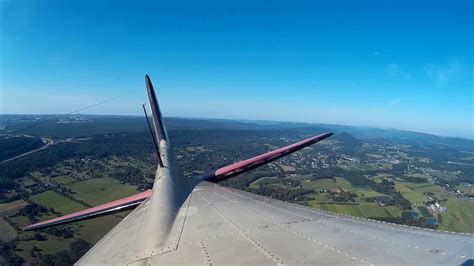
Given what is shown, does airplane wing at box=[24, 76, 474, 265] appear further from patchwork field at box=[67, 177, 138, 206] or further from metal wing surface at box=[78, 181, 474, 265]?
patchwork field at box=[67, 177, 138, 206]

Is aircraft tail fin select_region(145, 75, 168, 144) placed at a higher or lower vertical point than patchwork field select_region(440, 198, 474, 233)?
higher

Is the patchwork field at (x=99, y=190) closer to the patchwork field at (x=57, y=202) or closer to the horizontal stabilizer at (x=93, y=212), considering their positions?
the patchwork field at (x=57, y=202)

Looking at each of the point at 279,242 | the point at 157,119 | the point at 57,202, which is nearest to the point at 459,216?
the point at 157,119

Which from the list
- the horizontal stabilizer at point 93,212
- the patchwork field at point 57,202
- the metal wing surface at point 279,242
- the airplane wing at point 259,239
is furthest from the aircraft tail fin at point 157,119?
the patchwork field at point 57,202

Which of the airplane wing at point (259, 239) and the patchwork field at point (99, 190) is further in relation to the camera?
the patchwork field at point (99, 190)

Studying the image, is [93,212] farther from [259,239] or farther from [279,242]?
[279,242]

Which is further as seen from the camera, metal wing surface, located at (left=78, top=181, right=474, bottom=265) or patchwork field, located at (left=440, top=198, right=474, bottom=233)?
patchwork field, located at (left=440, top=198, right=474, bottom=233)

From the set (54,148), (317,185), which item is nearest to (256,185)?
Answer: (317,185)

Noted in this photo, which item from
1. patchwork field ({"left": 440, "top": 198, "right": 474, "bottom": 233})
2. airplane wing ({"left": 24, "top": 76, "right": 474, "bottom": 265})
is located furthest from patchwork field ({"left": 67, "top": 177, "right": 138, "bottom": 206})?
patchwork field ({"left": 440, "top": 198, "right": 474, "bottom": 233})

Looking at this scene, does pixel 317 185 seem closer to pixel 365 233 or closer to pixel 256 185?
pixel 256 185
